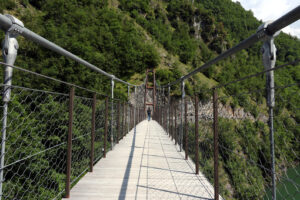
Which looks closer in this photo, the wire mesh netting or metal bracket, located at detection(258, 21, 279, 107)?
metal bracket, located at detection(258, 21, 279, 107)

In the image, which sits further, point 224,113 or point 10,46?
point 224,113

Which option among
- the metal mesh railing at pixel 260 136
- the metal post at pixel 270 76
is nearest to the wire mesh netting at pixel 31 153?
the metal mesh railing at pixel 260 136

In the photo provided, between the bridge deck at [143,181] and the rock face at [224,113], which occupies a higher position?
the rock face at [224,113]

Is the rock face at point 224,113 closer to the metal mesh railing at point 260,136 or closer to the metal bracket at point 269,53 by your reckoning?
the metal mesh railing at point 260,136

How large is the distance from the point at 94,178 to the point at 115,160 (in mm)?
737

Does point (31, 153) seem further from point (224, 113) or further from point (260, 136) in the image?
point (260, 136)

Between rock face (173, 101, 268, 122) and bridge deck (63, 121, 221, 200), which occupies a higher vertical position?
rock face (173, 101, 268, 122)

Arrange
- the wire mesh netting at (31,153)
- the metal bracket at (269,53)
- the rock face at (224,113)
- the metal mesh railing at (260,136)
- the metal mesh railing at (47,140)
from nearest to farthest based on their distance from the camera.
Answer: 1. the metal mesh railing at (260,136)
2. the metal bracket at (269,53)
3. the rock face at (224,113)
4. the metal mesh railing at (47,140)
5. the wire mesh netting at (31,153)

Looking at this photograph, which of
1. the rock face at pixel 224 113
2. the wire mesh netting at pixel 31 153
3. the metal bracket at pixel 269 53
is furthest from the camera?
the wire mesh netting at pixel 31 153

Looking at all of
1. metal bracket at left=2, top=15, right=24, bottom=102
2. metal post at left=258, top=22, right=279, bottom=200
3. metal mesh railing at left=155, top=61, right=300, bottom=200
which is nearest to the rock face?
metal mesh railing at left=155, top=61, right=300, bottom=200

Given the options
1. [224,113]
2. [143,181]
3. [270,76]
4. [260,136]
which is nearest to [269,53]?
[270,76]

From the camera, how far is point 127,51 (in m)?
33.5

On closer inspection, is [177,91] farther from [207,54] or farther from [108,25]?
[207,54]

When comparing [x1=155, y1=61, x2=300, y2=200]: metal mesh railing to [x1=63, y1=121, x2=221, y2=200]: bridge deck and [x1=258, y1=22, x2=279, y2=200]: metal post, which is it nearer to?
[x1=258, y1=22, x2=279, y2=200]: metal post
